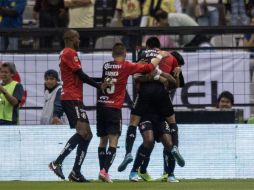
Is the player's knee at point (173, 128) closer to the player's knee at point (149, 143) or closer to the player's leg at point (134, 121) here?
the player's knee at point (149, 143)

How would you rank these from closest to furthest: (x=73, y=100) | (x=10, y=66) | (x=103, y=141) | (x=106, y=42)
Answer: (x=73, y=100), (x=103, y=141), (x=10, y=66), (x=106, y=42)

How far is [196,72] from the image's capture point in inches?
825

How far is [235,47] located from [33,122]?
396 cm

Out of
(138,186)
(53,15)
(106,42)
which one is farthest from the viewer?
(53,15)

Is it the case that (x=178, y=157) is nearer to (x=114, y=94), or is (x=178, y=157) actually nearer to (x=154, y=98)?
(x=154, y=98)

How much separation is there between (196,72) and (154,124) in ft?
11.0

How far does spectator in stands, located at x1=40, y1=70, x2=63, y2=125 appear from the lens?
2019cm

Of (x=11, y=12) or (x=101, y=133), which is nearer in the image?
(x=101, y=133)

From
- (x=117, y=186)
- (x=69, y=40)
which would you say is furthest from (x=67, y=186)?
(x=69, y=40)

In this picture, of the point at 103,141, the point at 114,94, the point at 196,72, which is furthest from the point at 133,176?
the point at 196,72

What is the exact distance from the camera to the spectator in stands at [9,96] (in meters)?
19.7

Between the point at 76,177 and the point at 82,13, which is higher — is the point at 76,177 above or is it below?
below

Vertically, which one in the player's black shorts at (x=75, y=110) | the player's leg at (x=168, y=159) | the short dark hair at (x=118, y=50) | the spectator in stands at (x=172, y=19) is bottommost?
the player's leg at (x=168, y=159)

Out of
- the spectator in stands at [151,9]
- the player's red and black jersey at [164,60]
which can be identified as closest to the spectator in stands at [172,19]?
the spectator in stands at [151,9]
